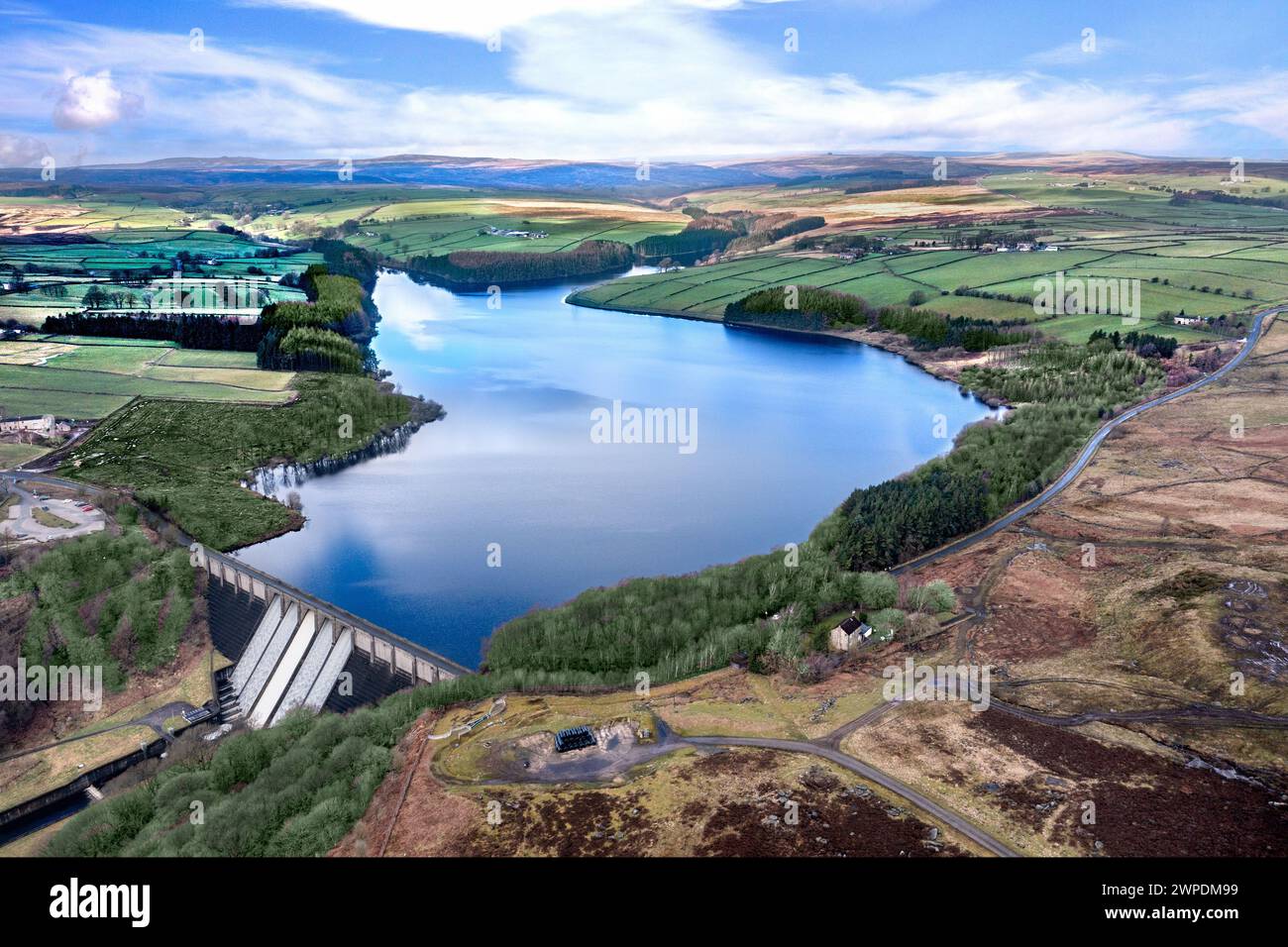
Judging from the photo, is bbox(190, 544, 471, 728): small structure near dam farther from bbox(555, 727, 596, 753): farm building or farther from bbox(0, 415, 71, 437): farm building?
bbox(0, 415, 71, 437): farm building

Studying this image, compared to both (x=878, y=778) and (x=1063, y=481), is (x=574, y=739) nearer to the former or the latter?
(x=878, y=778)

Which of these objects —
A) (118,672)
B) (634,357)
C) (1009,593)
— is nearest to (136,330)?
(634,357)

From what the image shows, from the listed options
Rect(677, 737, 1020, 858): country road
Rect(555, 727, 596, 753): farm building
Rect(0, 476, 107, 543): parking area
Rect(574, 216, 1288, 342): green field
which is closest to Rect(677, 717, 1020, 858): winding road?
Rect(677, 737, 1020, 858): country road

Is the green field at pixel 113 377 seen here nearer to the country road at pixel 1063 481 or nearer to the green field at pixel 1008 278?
the country road at pixel 1063 481

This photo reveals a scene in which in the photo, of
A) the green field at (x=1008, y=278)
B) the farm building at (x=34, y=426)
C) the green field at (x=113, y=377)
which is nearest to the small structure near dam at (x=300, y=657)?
the farm building at (x=34, y=426)

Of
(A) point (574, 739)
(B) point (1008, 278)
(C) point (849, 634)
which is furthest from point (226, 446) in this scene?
(B) point (1008, 278)
